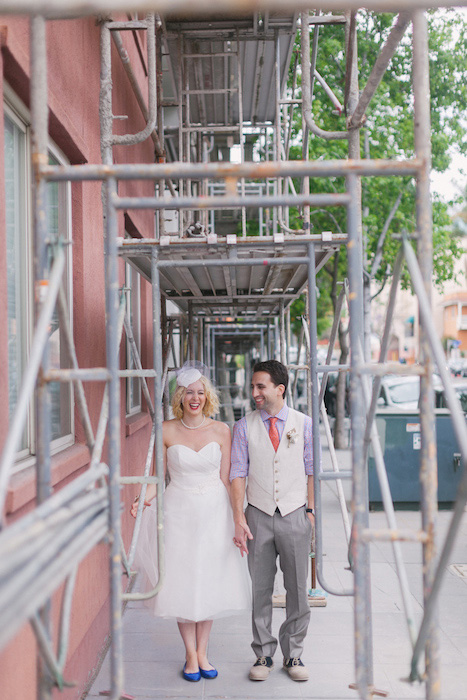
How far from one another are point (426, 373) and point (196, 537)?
2238 mm

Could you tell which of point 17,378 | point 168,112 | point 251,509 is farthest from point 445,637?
point 168,112

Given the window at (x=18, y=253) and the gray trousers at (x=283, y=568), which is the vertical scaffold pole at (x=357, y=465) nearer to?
the window at (x=18, y=253)

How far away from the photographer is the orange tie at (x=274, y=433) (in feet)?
14.0

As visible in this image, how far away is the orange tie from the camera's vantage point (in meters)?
4.27

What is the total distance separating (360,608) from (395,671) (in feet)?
7.45

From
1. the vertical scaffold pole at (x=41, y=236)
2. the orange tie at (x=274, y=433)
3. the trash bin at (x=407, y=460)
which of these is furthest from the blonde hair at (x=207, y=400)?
the trash bin at (x=407, y=460)

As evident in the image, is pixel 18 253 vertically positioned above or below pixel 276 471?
above

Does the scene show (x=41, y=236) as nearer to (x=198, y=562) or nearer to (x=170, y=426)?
(x=170, y=426)

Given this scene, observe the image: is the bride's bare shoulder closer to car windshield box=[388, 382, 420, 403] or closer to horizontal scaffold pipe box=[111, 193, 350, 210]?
horizontal scaffold pipe box=[111, 193, 350, 210]

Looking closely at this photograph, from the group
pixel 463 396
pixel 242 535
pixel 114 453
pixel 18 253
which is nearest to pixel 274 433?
pixel 242 535

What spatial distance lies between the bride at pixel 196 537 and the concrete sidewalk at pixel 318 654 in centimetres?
22

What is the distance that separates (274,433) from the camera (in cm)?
429

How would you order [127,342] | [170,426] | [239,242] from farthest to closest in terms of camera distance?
[127,342] → [170,426] → [239,242]

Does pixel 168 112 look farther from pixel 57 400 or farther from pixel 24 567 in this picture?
pixel 24 567
